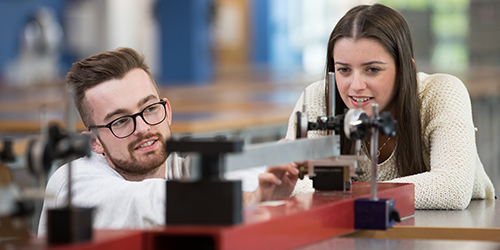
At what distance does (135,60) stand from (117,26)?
11.1m

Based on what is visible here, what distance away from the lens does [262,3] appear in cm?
1554

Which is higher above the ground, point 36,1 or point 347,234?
point 36,1

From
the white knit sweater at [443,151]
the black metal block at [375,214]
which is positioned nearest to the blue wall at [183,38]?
the white knit sweater at [443,151]

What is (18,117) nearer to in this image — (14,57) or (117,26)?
(14,57)

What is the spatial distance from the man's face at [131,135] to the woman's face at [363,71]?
61 centimetres

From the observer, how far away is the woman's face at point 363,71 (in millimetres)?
2094

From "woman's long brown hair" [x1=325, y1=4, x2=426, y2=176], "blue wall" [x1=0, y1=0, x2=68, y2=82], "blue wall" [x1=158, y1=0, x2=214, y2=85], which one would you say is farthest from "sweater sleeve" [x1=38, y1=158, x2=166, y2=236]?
"blue wall" [x1=158, y1=0, x2=214, y2=85]

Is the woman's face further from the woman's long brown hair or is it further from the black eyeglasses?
the black eyeglasses

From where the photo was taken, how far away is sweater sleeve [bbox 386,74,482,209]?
1904mm

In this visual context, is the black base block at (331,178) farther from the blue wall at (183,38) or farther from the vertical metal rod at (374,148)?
the blue wall at (183,38)

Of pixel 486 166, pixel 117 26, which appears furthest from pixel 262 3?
pixel 486 166

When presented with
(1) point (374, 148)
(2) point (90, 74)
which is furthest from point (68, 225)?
(2) point (90, 74)

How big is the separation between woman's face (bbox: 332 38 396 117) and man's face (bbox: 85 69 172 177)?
612 mm

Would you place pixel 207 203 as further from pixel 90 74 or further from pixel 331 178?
pixel 90 74
